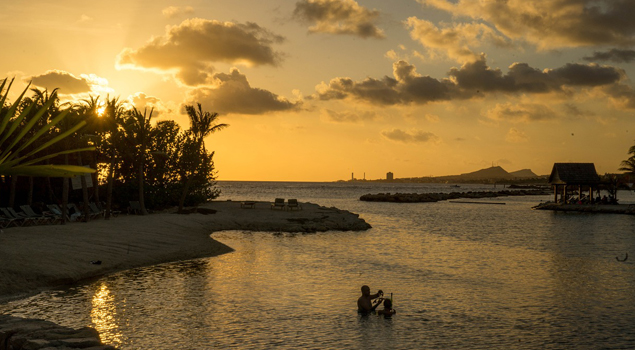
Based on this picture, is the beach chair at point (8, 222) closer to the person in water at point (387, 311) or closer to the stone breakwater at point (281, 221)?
the stone breakwater at point (281, 221)

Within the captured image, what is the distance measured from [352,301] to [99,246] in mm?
12393

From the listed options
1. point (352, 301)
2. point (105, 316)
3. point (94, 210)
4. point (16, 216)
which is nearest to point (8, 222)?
point (16, 216)

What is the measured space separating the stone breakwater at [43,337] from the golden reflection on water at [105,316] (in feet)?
6.36

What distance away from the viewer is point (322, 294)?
18016 millimetres

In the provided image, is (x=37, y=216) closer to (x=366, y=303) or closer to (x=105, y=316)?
(x=105, y=316)

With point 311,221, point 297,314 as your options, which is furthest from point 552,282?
point 311,221

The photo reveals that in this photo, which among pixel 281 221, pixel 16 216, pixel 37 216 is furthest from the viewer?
pixel 281 221

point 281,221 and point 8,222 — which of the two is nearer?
Result: point 8,222

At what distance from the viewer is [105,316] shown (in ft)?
46.8

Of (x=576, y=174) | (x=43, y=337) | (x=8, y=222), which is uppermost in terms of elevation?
(x=576, y=174)

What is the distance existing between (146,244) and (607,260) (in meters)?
Result: 24.2

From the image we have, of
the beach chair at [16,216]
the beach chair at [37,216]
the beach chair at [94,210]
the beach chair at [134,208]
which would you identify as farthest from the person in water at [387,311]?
the beach chair at [134,208]

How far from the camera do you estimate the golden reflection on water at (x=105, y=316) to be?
1248 centimetres

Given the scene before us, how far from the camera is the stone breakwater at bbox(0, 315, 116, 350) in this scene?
9.30 metres
